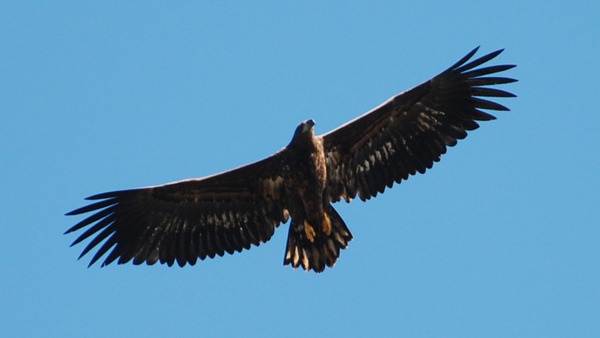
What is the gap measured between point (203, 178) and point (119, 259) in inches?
63.2

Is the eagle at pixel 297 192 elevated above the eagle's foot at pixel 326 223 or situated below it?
above

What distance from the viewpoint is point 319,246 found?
81.0 ft

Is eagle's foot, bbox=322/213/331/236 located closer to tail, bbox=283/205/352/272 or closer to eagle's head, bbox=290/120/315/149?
tail, bbox=283/205/352/272

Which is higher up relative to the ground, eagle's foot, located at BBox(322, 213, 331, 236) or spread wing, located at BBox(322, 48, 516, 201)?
spread wing, located at BBox(322, 48, 516, 201)

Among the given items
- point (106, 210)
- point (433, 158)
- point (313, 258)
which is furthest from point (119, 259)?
point (433, 158)

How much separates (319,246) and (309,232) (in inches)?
9.1

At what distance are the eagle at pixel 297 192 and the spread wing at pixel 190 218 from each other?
0.04 ft

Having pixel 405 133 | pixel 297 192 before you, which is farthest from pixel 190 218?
pixel 405 133

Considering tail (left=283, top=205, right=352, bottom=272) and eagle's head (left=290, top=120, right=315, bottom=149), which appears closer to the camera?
eagle's head (left=290, top=120, right=315, bottom=149)

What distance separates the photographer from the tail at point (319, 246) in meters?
24.7

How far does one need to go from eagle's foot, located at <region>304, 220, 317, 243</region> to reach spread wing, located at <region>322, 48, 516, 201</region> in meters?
0.69

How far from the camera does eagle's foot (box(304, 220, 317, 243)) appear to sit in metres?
24.7

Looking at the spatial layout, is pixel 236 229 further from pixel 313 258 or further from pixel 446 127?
pixel 446 127

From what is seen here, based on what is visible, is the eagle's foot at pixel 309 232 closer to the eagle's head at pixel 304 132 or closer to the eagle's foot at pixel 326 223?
the eagle's foot at pixel 326 223
